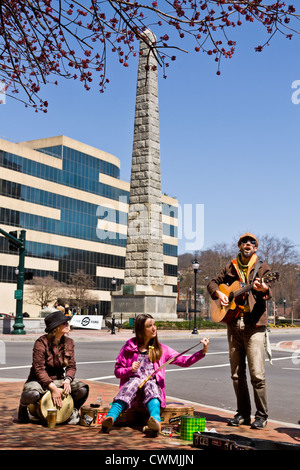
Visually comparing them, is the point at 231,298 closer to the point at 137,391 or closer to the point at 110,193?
the point at 137,391

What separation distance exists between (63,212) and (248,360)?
7374 cm

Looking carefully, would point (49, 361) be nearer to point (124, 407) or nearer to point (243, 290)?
point (124, 407)

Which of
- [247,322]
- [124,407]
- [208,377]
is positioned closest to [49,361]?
[124,407]

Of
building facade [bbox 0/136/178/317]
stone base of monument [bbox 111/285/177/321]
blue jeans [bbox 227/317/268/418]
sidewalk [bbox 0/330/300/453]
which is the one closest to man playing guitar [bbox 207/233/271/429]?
blue jeans [bbox 227/317/268/418]

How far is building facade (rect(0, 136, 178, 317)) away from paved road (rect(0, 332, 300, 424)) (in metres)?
52.2

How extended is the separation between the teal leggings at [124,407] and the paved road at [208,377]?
2252mm

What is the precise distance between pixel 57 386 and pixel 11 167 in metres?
66.1

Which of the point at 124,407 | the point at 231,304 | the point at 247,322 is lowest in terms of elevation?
the point at 124,407

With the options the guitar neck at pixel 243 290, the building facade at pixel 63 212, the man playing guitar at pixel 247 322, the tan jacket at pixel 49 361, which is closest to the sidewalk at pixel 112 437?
the man playing guitar at pixel 247 322

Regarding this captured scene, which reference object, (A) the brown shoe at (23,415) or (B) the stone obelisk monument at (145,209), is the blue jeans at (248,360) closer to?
(A) the brown shoe at (23,415)

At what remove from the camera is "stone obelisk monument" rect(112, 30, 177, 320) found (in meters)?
34.7

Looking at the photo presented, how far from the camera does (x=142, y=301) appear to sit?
3525 centimetres

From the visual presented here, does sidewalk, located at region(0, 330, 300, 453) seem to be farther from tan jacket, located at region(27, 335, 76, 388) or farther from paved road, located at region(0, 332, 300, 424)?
paved road, located at region(0, 332, 300, 424)

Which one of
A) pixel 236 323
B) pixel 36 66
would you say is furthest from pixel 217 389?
pixel 36 66
